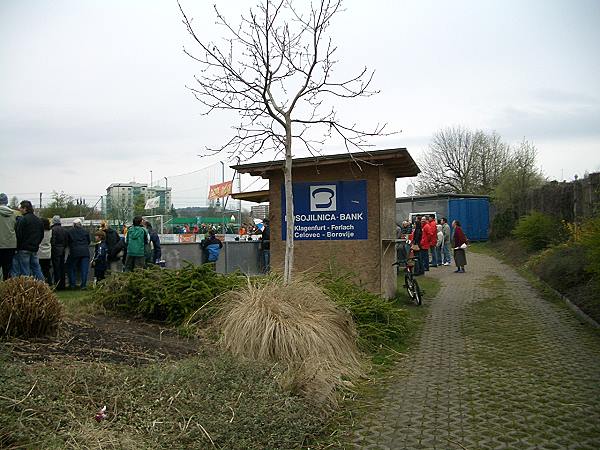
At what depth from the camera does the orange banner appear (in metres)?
22.8

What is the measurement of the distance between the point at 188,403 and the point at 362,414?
1.77m

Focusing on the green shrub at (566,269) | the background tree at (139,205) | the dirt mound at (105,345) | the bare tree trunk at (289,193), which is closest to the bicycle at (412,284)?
the green shrub at (566,269)

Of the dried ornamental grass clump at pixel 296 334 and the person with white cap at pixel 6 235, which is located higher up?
the person with white cap at pixel 6 235

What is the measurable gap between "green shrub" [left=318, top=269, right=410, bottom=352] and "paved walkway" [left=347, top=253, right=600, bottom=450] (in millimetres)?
408

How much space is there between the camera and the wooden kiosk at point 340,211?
11.8m

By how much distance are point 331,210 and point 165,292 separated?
4.08 meters

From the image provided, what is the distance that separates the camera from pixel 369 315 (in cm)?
930

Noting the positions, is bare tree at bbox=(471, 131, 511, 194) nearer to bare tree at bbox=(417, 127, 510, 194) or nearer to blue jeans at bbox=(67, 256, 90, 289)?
bare tree at bbox=(417, 127, 510, 194)

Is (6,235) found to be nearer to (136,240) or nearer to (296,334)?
(136,240)

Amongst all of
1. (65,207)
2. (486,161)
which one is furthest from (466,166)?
(65,207)

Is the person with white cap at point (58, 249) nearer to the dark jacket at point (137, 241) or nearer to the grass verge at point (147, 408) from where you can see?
the dark jacket at point (137, 241)

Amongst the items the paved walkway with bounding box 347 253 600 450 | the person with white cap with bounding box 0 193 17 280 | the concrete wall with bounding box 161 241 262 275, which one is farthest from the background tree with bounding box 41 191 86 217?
the paved walkway with bounding box 347 253 600 450

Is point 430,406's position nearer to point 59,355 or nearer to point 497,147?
point 59,355

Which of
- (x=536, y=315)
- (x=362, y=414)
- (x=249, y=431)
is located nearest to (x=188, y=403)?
(x=249, y=431)
